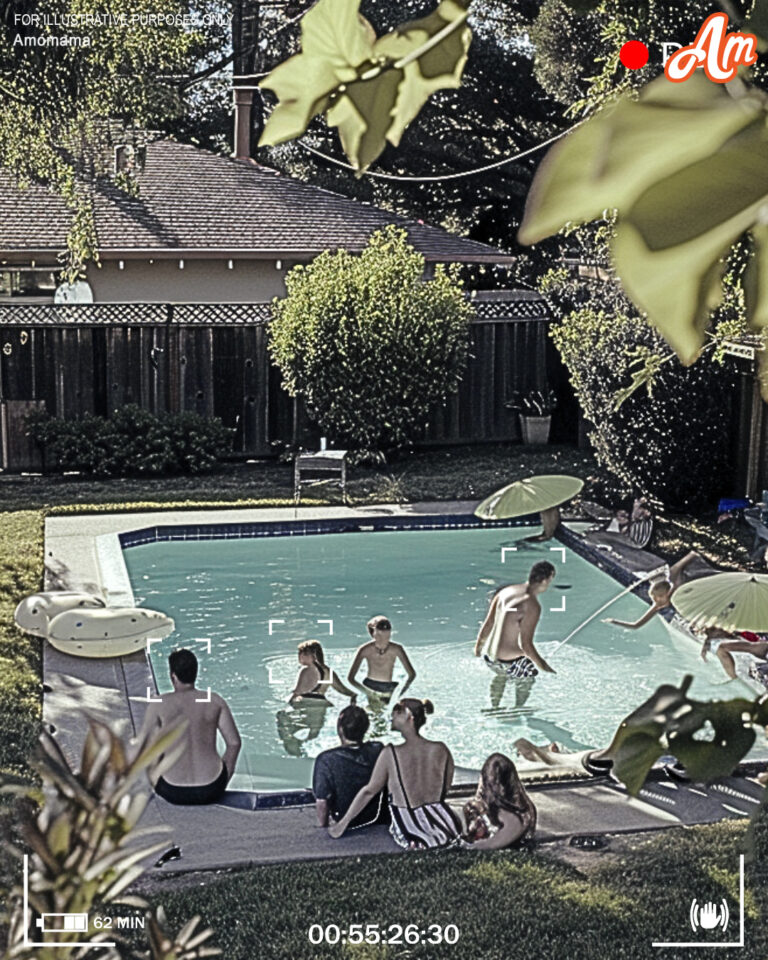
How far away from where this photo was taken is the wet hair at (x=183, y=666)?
24.2 ft

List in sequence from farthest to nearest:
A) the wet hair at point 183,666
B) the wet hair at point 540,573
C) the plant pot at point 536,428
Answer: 1. the plant pot at point 536,428
2. the wet hair at point 540,573
3. the wet hair at point 183,666

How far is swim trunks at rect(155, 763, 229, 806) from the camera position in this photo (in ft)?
23.9

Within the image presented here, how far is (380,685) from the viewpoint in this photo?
959 centimetres

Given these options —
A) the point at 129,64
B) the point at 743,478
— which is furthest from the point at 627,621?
the point at 129,64

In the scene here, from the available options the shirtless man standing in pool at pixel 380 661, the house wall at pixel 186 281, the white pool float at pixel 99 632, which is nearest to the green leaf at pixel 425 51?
the shirtless man standing in pool at pixel 380 661

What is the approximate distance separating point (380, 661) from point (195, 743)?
2430mm

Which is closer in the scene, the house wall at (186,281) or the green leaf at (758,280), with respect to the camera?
the green leaf at (758,280)

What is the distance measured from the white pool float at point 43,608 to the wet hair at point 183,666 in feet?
8.19

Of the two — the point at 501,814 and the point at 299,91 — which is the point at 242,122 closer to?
the point at 501,814

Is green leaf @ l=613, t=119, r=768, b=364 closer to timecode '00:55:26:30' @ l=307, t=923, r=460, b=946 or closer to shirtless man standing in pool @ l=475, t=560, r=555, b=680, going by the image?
timecode '00:55:26:30' @ l=307, t=923, r=460, b=946

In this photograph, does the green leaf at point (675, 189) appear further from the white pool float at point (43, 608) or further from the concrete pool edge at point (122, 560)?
the white pool float at point (43, 608)

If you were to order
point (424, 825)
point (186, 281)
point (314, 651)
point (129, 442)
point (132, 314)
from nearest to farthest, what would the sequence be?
point (424, 825) → point (314, 651) → point (129, 442) → point (132, 314) → point (186, 281)

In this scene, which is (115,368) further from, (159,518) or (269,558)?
(269,558)

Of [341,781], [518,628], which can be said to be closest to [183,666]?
[341,781]
